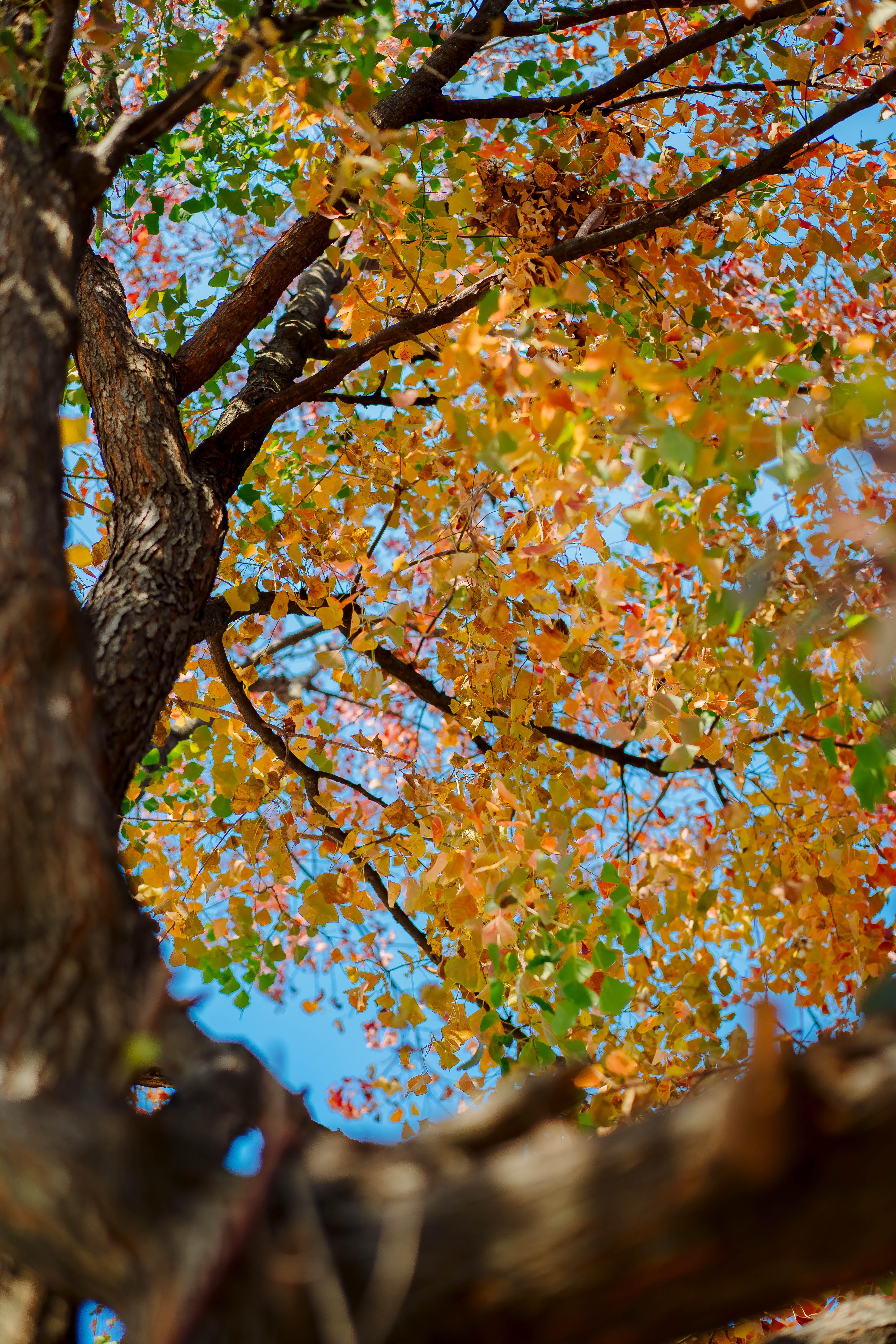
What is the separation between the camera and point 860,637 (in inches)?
66.8

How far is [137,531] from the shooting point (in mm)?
2363

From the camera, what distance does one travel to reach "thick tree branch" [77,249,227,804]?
1925 millimetres

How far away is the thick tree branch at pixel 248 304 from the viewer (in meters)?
3.10

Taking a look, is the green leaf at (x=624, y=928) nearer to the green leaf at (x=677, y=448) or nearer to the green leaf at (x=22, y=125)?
the green leaf at (x=677, y=448)

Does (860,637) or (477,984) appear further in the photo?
(477,984)

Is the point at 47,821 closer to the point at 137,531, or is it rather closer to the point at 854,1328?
the point at 137,531

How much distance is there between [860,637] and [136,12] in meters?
3.94

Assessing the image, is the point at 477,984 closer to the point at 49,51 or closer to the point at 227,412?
the point at 227,412

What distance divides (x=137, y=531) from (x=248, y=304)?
51.1 inches

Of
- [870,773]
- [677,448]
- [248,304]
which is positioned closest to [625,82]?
[248,304]

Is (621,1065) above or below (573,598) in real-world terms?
below

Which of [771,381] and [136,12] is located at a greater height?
[136,12]

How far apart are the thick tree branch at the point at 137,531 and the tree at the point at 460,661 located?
0.05ft

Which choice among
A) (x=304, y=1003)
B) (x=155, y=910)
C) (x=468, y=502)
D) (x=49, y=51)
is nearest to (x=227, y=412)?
(x=468, y=502)
